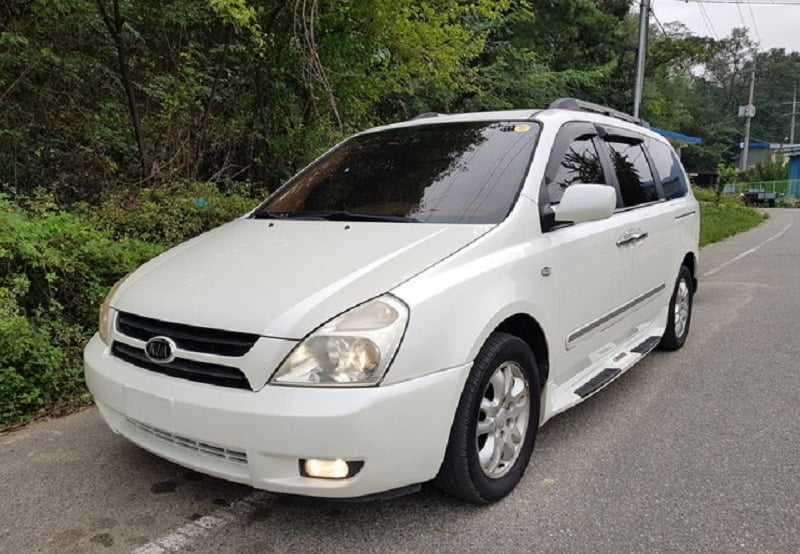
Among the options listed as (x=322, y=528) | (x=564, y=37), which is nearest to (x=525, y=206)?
(x=322, y=528)

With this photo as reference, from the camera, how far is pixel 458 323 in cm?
252

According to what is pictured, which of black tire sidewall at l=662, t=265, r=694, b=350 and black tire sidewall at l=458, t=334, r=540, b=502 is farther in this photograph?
black tire sidewall at l=662, t=265, r=694, b=350

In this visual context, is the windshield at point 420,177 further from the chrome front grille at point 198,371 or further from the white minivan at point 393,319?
the chrome front grille at point 198,371

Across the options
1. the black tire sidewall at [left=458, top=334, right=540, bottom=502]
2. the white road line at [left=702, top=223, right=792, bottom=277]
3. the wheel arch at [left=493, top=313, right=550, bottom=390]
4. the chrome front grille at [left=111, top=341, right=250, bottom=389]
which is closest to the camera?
the chrome front grille at [left=111, top=341, right=250, bottom=389]

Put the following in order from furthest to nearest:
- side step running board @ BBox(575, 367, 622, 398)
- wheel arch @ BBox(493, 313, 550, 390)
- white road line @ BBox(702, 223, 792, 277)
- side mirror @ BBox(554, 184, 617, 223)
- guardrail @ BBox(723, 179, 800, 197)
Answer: guardrail @ BBox(723, 179, 800, 197) < white road line @ BBox(702, 223, 792, 277) < side step running board @ BBox(575, 367, 622, 398) < side mirror @ BBox(554, 184, 617, 223) < wheel arch @ BBox(493, 313, 550, 390)

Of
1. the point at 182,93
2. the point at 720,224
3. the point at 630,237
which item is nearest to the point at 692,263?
the point at 630,237

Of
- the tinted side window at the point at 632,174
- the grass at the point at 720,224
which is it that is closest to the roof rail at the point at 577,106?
the tinted side window at the point at 632,174

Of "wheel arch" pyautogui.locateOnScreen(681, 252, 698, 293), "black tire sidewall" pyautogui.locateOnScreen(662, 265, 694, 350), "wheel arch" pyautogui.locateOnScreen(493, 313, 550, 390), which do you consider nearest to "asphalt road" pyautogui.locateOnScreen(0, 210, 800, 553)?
"wheel arch" pyautogui.locateOnScreen(493, 313, 550, 390)

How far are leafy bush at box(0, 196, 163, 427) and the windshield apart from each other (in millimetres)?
1611

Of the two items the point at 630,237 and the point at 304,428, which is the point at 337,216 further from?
the point at 630,237

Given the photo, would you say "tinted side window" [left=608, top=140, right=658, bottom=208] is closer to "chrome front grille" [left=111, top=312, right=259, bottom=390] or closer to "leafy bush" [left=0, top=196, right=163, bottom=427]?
"chrome front grille" [left=111, top=312, right=259, bottom=390]

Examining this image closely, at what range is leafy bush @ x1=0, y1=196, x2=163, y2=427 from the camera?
154 inches

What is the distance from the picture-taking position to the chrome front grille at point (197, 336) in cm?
238

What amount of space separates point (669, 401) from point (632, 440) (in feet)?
2.59
